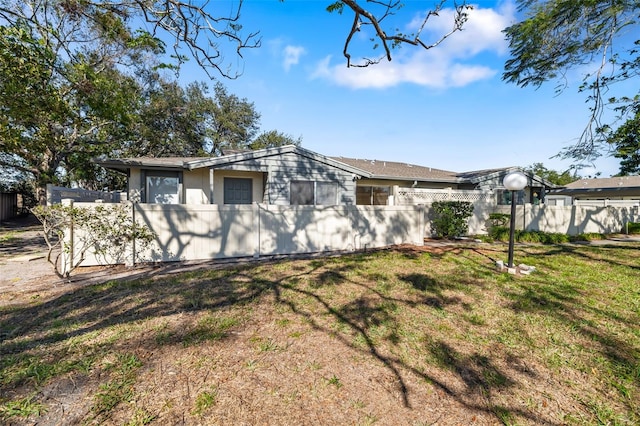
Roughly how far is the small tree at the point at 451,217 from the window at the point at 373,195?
15.6 feet

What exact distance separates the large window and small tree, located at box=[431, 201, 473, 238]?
3942mm

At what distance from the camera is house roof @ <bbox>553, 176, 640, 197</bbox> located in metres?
22.9

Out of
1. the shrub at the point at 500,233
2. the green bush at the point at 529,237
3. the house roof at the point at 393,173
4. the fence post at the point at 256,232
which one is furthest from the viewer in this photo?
the house roof at the point at 393,173

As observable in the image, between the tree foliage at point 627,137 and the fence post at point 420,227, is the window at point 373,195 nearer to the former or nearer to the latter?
the fence post at point 420,227

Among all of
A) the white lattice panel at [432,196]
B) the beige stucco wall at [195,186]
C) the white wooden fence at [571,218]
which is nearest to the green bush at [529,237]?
the white wooden fence at [571,218]

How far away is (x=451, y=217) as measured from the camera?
10.0 metres

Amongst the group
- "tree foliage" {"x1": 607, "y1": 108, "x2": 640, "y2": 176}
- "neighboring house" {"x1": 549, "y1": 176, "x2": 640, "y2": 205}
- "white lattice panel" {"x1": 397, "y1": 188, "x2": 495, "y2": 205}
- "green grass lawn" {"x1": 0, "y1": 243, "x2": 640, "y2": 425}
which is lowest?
"green grass lawn" {"x1": 0, "y1": 243, "x2": 640, "y2": 425}

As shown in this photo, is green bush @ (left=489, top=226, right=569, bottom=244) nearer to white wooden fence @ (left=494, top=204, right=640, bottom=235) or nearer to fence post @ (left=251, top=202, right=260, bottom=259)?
white wooden fence @ (left=494, top=204, right=640, bottom=235)

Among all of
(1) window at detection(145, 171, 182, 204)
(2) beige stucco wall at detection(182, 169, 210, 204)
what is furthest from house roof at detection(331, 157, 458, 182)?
(1) window at detection(145, 171, 182, 204)

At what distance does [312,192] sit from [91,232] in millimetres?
7405

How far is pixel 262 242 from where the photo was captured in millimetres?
7133

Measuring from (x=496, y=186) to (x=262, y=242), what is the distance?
1443 cm

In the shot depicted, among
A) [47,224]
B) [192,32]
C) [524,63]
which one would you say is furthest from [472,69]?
[47,224]

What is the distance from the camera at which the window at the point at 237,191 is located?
1147 centimetres
